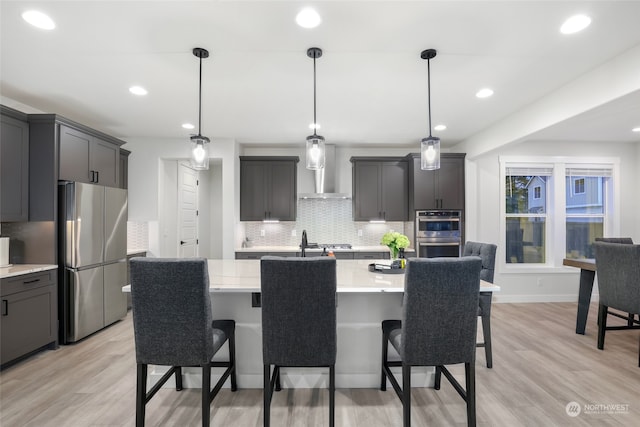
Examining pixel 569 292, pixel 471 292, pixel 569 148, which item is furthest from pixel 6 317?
pixel 569 148

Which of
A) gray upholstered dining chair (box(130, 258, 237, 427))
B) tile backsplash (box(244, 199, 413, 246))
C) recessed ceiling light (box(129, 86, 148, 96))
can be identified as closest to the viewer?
gray upholstered dining chair (box(130, 258, 237, 427))

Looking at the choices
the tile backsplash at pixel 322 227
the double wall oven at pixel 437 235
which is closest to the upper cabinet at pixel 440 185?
the double wall oven at pixel 437 235

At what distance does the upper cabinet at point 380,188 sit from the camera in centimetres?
527

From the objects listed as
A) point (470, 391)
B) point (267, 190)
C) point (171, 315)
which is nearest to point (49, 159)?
point (171, 315)

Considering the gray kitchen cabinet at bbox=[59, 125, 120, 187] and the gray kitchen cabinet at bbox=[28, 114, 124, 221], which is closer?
the gray kitchen cabinet at bbox=[28, 114, 124, 221]

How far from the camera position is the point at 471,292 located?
5.84ft

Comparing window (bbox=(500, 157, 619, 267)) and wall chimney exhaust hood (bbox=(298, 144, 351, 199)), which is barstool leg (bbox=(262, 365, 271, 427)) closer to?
wall chimney exhaust hood (bbox=(298, 144, 351, 199))

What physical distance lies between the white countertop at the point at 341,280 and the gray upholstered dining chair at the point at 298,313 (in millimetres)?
219

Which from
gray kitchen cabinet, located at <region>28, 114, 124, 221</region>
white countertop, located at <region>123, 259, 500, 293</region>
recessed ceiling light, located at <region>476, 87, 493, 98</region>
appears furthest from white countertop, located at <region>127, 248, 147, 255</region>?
recessed ceiling light, located at <region>476, 87, 493, 98</region>

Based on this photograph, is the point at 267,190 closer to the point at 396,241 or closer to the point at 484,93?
the point at 396,241

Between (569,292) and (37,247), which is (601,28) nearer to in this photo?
(569,292)

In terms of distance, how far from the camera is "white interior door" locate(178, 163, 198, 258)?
18.2ft

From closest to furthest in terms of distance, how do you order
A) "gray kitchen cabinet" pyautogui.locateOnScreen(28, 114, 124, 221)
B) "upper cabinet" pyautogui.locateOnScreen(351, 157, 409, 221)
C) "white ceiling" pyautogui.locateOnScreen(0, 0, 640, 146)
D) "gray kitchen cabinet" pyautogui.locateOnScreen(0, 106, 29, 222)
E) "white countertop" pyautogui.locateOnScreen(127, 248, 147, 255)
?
"white ceiling" pyautogui.locateOnScreen(0, 0, 640, 146) < "gray kitchen cabinet" pyautogui.locateOnScreen(0, 106, 29, 222) < "gray kitchen cabinet" pyautogui.locateOnScreen(28, 114, 124, 221) < "white countertop" pyautogui.locateOnScreen(127, 248, 147, 255) < "upper cabinet" pyautogui.locateOnScreen(351, 157, 409, 221)

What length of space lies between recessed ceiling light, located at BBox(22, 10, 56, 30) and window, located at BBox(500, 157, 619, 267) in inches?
223
